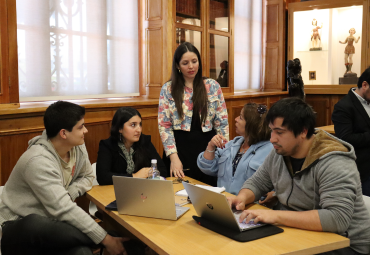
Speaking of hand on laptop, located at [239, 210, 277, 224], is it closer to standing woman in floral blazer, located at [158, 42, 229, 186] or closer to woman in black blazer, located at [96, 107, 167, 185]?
woman in black blazer, located at [96, 107, 167, 185]

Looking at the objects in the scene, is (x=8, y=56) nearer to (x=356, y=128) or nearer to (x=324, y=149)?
(x=324, y=149)

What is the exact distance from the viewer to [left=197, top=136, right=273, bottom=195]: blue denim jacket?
214cm

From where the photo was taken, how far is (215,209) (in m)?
1.46

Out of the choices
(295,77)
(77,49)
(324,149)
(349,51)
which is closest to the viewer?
(324,149)

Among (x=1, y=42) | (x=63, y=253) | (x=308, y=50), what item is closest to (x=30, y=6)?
(x=1, y=42)

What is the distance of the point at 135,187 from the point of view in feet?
5.29

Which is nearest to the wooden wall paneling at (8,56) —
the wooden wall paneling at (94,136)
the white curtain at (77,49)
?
the white curtain at (77,49)

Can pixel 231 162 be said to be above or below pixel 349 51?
below

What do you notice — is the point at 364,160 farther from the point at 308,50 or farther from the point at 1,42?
the point at 308,50

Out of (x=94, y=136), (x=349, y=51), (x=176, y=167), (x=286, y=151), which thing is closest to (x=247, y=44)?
(x=349, y=51)

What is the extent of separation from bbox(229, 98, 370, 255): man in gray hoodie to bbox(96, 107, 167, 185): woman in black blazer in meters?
0.87

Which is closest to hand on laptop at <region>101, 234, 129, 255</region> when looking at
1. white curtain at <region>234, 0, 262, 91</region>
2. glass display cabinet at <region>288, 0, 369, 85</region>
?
white curtain at <region>234, 0, 262, 91</region>

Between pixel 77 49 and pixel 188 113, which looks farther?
pixel 77 49

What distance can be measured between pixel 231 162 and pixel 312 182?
2.42ft
